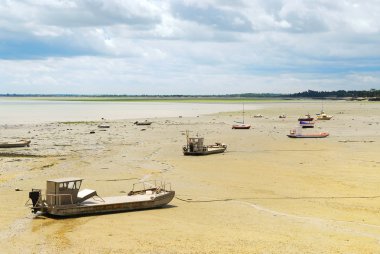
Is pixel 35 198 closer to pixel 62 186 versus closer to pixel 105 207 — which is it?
A: pixel 62 186

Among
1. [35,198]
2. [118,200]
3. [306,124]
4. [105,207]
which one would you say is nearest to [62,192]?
[35,198]

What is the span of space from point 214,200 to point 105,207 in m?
5.78

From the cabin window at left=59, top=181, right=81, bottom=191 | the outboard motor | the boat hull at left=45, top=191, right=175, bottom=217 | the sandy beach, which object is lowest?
the sandy beach

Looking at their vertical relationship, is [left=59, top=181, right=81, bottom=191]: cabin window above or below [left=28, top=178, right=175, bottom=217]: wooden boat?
above

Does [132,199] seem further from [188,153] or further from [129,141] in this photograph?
[129,141]

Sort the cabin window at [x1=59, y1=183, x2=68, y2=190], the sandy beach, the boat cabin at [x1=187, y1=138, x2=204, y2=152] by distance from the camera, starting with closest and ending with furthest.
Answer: the sandy beach < the cabin window at [x1=59, y1=183, x2=68, y2=190] < the boat cabin at [x1=187, y1=138, x2=204, y2=152]

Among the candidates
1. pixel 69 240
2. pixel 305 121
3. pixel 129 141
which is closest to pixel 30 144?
pixel 129 141

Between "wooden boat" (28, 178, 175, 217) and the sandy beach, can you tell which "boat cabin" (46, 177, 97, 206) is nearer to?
"wooden boat" (28, 178, 175, 217)

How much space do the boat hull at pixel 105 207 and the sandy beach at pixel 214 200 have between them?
33 cm

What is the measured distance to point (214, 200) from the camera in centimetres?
2489

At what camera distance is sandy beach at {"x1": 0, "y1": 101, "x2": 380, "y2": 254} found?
1802 cm

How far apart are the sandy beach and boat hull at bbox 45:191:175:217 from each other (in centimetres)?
33

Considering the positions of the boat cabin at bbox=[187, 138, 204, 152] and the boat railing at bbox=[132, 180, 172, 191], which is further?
the boat cabin at bbox=[187, 138, 204, 152]

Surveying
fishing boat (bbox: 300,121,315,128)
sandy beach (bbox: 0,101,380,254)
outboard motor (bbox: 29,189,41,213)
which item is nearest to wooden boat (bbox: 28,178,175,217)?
outboard motor (bbox: 29,189,41,213)
